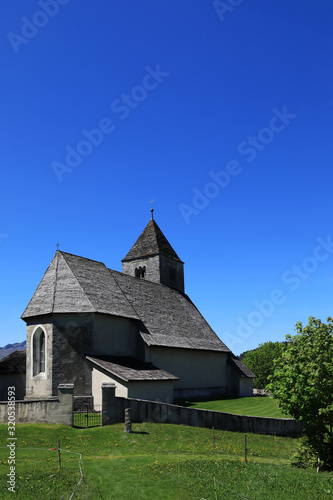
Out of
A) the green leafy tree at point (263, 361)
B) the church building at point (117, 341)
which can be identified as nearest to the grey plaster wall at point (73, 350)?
the church building at point (117, 341)

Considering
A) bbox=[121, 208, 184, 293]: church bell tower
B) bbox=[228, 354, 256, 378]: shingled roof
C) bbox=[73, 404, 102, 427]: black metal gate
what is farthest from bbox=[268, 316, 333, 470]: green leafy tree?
bbox=[121, 208, 184, 293]: church bell tower

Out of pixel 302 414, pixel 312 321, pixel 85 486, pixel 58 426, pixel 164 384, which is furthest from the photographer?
pixel 164 384

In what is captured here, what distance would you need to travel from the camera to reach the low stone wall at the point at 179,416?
26.9 meters

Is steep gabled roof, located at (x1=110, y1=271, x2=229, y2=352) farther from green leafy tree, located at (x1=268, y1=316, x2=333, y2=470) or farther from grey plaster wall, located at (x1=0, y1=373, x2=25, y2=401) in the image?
green leafy tree, located at (x1=268, y1=316, x2=333, y2=470)

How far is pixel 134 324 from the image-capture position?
40000 millimetres

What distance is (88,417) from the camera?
28.9 metres

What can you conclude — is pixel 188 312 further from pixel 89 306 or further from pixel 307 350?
pixel 307 350

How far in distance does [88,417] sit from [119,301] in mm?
12742

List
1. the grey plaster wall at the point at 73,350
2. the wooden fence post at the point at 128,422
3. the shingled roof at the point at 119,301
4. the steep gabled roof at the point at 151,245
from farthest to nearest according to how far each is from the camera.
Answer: the steep gabled roof at the point at 151,245 < the shingled roof at the point at 119,301 < the grey plaster wall at the point at 73,350 < the wooden fence post at the point at 128,422

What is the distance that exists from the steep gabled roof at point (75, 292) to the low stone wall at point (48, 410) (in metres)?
8.69

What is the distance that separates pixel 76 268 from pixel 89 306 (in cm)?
565

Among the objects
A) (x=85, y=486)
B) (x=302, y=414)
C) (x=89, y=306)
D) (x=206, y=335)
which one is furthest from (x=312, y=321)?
(x=206, y=335)

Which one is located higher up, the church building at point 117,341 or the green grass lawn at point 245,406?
the church building at point 117,341

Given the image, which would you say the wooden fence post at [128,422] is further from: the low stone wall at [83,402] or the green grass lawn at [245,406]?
the green grass lawn at [245,406]
